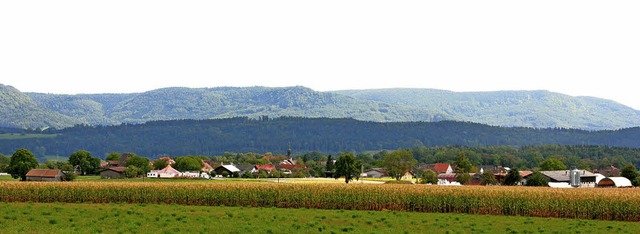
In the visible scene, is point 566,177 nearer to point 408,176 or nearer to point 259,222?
point 408,176

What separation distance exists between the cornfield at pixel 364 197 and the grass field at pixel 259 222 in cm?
442

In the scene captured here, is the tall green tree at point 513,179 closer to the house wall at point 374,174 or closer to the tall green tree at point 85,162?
the house wall at point 374,174

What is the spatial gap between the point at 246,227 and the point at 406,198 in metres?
24.3

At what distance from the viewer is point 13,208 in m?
60.5

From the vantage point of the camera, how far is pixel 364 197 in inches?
2781

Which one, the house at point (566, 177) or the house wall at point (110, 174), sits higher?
the house at point (566, 177)

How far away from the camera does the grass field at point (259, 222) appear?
4744 cm

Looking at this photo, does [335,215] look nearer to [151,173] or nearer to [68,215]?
[68,215]

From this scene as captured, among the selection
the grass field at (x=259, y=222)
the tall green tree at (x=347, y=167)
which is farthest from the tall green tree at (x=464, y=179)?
the grass field at (x=259, y=222)

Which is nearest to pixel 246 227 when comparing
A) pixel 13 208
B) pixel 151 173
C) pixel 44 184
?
pixel 13 208

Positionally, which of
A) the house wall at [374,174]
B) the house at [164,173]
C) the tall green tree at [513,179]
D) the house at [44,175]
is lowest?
the house wall at [374,174]

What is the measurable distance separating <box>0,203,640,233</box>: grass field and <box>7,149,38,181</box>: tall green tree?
222 ft

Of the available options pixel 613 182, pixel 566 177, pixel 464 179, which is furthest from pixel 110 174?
pixel 613 182

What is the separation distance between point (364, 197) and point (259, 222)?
20326 mm
